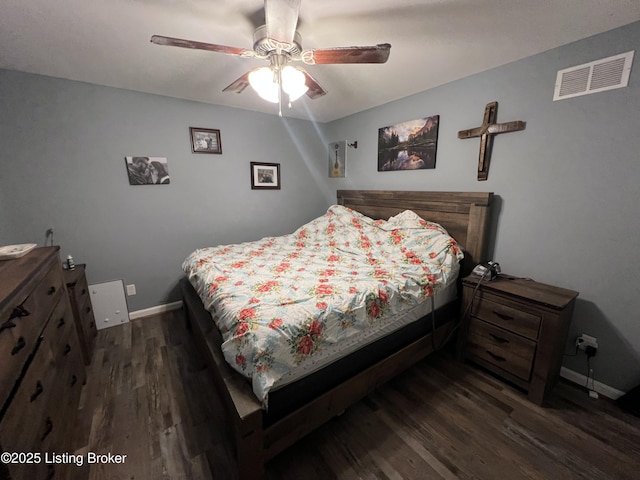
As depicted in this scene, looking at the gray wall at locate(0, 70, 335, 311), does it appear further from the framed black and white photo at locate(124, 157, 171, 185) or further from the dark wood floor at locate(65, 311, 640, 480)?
the dark wood floor at locate(65, 311, 640, 480)

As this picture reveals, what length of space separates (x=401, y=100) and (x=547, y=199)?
66.9 inches

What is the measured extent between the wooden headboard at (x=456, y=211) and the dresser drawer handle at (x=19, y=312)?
2.77m

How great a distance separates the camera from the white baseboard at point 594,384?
1715mm

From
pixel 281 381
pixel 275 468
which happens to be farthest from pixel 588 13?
pixel 275 468

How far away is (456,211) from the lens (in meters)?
2.31

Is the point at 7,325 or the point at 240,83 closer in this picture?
the point at 7,325

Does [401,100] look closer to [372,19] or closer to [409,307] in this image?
[372,19]

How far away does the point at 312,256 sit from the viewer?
2430 millimetres

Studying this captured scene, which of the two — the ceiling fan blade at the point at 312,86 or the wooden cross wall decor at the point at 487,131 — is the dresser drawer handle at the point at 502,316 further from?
the ceiling fan blade at the point at 312,86

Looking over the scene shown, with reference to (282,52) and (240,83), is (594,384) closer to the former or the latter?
(282,52)

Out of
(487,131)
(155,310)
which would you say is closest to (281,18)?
(487,131)

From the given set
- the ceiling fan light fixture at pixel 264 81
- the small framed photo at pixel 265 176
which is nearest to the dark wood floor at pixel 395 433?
the ceiling fan light fixture at pixel 264 81

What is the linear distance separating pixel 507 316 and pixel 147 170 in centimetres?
346

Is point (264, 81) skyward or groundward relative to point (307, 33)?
groundward
